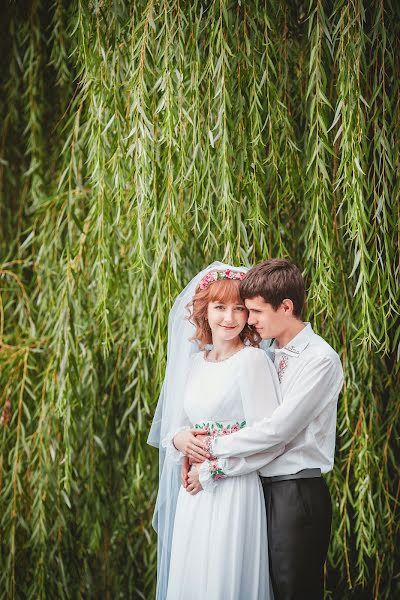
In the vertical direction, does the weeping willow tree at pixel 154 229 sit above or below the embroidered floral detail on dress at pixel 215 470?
above

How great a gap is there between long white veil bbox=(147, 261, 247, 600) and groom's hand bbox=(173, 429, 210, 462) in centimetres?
8

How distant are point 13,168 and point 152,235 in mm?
1235

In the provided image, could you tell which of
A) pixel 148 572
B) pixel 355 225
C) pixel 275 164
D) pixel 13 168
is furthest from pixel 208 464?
pixel 13 168

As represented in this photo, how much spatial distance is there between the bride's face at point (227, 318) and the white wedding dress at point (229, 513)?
64 millimetres

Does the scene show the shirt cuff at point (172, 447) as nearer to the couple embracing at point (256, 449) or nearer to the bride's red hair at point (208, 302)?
the couple embracing at point (256, 449)

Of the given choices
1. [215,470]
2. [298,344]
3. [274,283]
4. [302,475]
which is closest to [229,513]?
[215,470]

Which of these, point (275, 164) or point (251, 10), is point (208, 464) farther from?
point (251, 10)

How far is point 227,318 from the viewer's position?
8.03ft

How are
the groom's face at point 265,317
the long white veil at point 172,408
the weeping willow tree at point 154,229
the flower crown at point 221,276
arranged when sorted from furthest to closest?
the weeping willow tree at point 154,229, the long white veil at point 172,408, the flower crown at point 221,276, the groom's face at point 265,317

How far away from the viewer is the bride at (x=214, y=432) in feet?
7.67

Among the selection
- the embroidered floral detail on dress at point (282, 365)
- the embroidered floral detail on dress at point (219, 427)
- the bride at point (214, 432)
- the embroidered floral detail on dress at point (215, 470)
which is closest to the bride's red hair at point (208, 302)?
the bride at point (214, 432)

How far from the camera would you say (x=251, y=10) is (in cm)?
295

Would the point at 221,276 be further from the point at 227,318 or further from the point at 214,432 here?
the point at 214,432

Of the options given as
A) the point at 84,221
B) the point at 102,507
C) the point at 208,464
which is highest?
the point at 84,221
